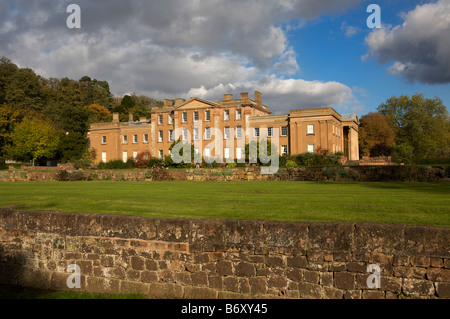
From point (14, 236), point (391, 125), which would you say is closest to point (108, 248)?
point (14, 236)

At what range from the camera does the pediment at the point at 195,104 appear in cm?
6188

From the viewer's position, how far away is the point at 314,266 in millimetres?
5820

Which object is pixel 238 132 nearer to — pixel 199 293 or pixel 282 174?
pixel 282 174

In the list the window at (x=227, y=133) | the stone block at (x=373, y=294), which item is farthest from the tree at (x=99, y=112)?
the stone block at (x=373, y=294)

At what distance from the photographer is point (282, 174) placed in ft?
67.4

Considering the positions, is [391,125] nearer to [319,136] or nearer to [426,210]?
[319,136]

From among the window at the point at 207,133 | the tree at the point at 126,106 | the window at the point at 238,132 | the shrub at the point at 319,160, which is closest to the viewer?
the shrub at the point at 319,160

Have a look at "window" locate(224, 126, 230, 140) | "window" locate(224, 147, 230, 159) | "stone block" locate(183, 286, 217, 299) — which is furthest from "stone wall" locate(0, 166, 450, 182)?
"window" locate(224, 126, 230, 140)

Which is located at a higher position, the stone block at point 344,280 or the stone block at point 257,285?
the stone block at point 344,280

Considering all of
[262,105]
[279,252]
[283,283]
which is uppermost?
[262,105]

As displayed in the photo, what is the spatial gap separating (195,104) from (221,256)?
57924 mm

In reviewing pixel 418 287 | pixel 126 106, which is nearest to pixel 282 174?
pixel 418 287

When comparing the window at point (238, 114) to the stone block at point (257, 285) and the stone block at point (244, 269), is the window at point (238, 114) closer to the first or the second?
the stone block at point (244, 269)

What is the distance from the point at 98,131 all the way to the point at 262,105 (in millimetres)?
32472
